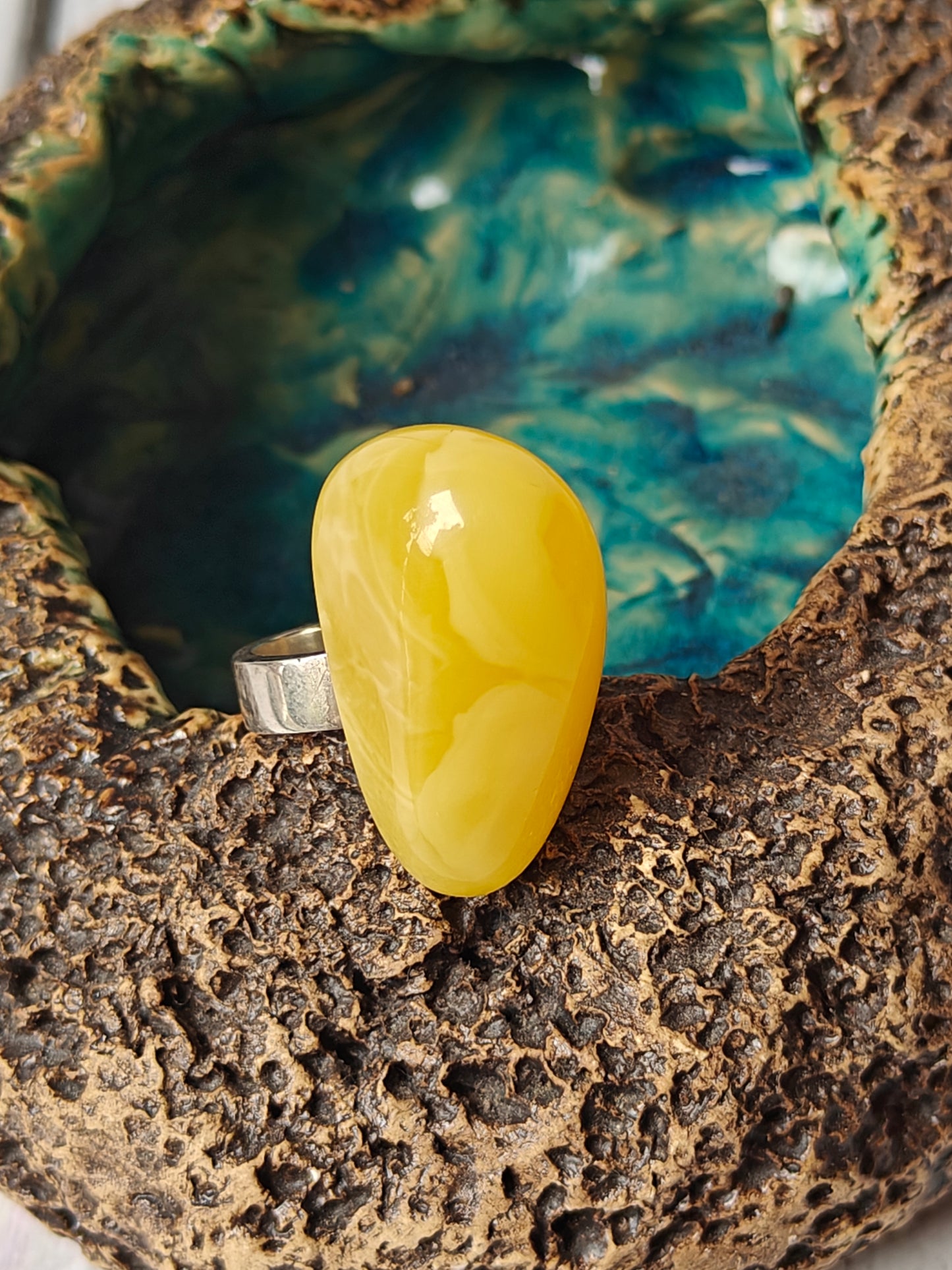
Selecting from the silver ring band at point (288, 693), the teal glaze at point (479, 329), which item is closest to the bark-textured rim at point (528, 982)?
the silver ring band at point (288, 693)

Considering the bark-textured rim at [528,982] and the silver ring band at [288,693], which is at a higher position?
the silver ring band at [288,693]

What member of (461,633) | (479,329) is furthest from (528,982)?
(479,329)

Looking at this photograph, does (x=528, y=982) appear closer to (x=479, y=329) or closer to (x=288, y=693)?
(x=288, y=693)

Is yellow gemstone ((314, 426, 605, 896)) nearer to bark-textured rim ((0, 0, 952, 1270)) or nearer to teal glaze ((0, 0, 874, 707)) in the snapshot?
bark-textured rim ((0, 0, 952, 1270))

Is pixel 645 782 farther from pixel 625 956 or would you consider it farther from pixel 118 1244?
pixel 118 1244

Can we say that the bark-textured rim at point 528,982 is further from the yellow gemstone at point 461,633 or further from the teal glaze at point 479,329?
the teal glaze at point 479,329

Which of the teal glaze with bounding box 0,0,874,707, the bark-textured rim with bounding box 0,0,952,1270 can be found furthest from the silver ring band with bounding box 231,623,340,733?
the teal glaze with bounding box 0,0,874,707

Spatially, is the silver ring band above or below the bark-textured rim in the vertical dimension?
above

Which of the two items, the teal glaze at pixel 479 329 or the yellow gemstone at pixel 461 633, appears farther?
the teal glaze at pixel 479 329
